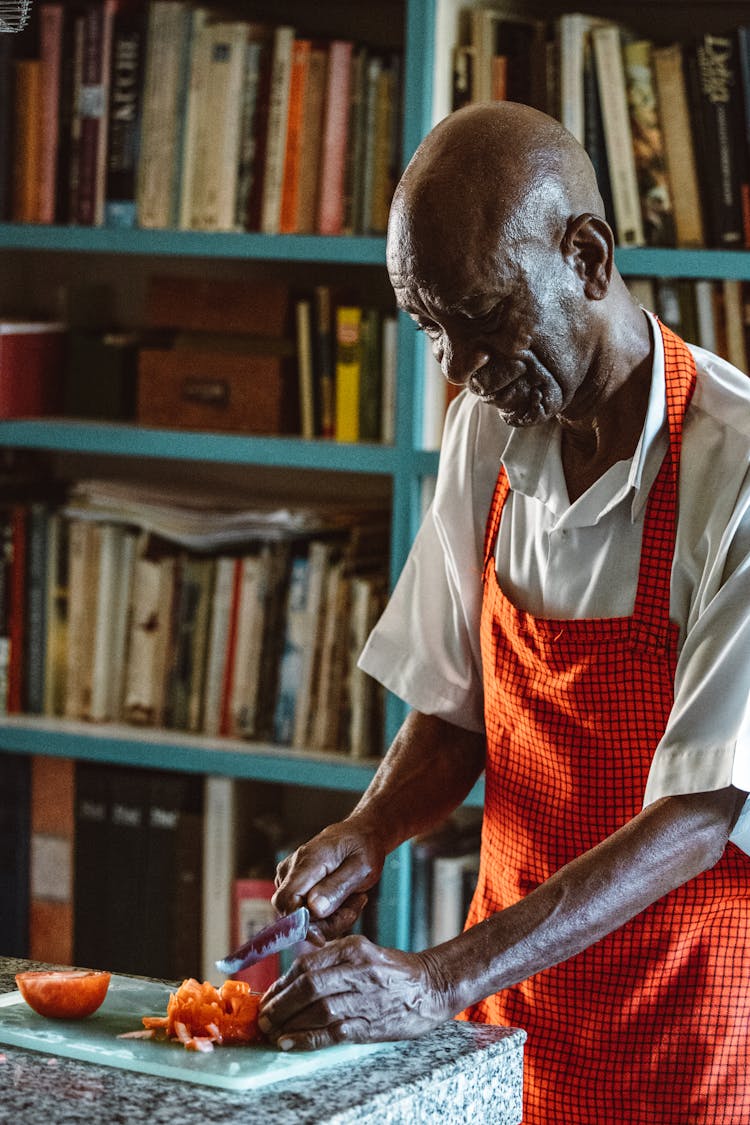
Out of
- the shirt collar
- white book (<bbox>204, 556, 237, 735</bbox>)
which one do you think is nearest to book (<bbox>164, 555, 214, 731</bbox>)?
white book (<bbox>204, 556, 237, 735</bbox>)

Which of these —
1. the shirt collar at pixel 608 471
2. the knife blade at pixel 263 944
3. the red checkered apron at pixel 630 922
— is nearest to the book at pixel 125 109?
the shirt collar at pixel 608 471

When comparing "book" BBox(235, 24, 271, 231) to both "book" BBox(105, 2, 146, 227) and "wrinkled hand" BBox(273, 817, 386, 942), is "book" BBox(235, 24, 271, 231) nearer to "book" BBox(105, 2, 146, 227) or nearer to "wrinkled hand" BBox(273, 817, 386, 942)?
"book" BBox(105, 2, 146, 227)

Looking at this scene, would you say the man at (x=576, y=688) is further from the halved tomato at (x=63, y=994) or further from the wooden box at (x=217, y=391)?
the wooden box at (x=217, y=391)

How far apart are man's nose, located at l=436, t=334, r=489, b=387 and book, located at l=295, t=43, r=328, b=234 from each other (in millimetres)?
1124

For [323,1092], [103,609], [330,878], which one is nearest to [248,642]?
[103,609]

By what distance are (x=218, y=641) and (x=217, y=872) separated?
0.37 m

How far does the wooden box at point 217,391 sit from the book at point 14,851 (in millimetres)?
618

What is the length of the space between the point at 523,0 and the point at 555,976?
1546 mm

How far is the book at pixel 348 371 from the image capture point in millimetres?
2430

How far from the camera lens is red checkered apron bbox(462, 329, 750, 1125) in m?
1.38

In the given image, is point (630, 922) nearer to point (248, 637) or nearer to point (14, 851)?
point (248, 637)

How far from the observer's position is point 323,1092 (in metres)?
1.08

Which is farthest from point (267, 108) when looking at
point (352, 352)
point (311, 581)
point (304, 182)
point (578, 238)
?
point (578, 238)

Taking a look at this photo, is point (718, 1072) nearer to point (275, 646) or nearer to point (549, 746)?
point (549, 746)
